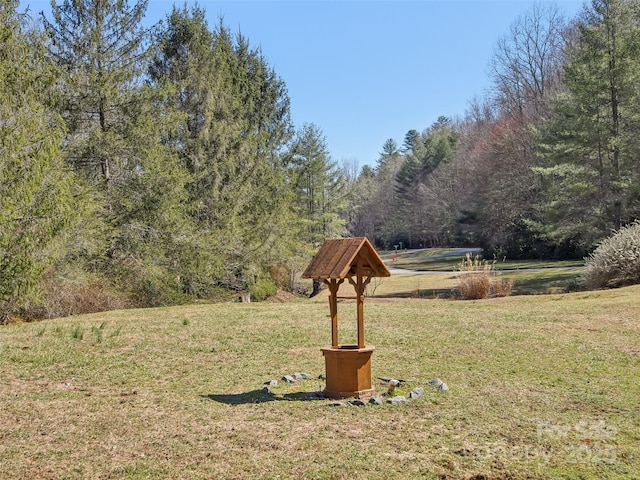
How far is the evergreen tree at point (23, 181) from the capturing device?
1008cm

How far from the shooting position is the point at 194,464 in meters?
4.79

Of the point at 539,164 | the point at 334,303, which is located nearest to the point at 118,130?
the point at 334,303

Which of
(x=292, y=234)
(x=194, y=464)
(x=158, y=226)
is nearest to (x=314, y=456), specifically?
(x=194, y=464)

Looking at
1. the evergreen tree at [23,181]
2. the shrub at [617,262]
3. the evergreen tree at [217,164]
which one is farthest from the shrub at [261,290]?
the shrub at [617,262]

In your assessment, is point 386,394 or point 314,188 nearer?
point 386,394

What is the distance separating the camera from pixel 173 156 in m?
18.9

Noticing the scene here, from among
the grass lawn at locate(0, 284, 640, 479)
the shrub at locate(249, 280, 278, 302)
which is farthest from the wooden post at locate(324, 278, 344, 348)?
the shrub at locate(249, 280, 278, 302)

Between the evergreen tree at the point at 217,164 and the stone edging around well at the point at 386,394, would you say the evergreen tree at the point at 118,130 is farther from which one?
the stone edging around well at the point at 386,394

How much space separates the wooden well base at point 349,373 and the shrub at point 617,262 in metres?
15.1

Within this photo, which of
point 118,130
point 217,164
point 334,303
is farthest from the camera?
point 217,164

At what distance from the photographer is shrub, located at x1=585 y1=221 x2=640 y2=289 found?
1900cm

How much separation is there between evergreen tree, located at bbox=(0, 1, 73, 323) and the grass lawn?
47.2 inches

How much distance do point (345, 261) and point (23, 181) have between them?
6243 millimetres

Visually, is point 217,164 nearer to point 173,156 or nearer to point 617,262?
point 173,156
